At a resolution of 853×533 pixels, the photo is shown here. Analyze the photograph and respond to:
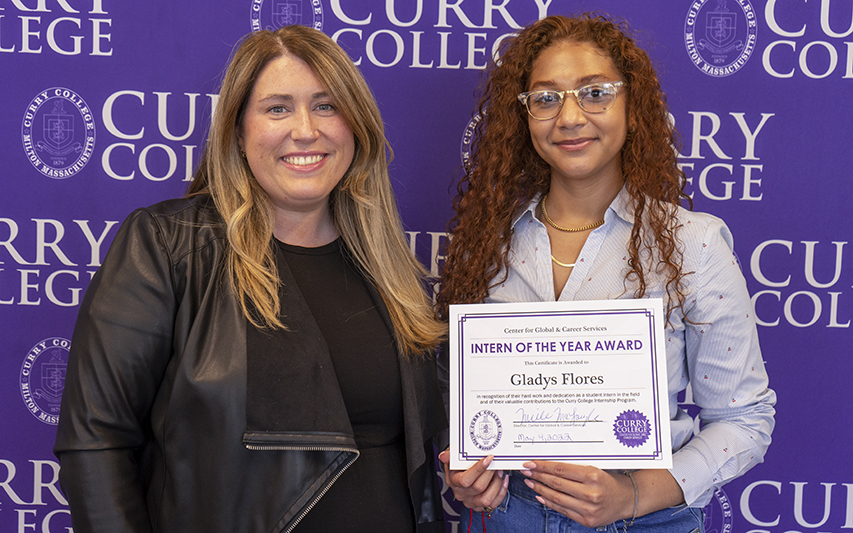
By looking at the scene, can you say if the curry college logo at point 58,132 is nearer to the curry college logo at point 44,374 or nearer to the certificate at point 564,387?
the curry college logo at point 44,374

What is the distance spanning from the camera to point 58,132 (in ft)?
7.14

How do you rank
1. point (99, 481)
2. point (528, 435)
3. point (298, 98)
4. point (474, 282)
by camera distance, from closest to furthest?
point (99, 481) → point (528, 435) → point (298, 98) → point (474, 282)

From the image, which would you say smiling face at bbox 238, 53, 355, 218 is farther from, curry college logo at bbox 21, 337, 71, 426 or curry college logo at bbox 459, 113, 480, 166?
curry college logo at bbox 21, 337, 71, 426

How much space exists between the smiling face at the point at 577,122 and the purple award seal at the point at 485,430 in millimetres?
619

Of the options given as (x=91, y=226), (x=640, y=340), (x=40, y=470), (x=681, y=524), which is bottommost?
(x=40, y=470)

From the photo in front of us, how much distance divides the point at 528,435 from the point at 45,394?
1.73 metres

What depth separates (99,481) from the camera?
1.35 m

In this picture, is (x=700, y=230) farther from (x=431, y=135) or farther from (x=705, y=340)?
(x=431, y=135)

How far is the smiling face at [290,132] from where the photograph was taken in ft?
5.19

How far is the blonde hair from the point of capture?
1530 millimetres

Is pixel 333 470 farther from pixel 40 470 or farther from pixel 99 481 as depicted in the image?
pixel 40 470

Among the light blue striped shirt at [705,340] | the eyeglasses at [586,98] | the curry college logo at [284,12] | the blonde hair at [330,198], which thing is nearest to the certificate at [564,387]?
the light blue striped shirt at [705,340]

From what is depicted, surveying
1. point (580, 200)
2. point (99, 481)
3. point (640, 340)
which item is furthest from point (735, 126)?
point (99, 481)
